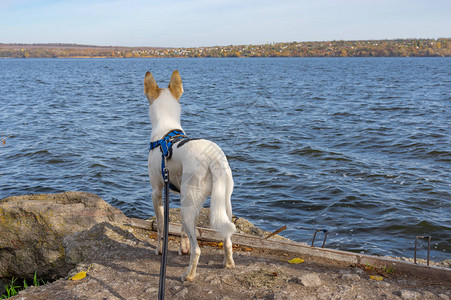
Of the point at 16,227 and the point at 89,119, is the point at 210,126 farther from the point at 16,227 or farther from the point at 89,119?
the point at 16,227

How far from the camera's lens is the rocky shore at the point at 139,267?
4695 mm

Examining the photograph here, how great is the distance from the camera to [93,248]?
6047 millimetres

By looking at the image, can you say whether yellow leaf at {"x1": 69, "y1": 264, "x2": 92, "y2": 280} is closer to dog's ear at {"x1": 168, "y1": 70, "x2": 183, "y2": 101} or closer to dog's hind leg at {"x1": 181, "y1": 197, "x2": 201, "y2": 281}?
dog's hind leg at {"x1": 181, "y1": 197, "x2": 201, "y2": 281}

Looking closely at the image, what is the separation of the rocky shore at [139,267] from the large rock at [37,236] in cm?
2

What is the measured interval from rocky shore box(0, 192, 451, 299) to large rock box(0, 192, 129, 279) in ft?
0.05

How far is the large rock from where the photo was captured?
630 centimetres

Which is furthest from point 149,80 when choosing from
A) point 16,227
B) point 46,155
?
point 46,155

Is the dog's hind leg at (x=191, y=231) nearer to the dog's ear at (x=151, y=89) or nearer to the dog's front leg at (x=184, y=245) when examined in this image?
the dog's front leg at (x=184, y=245)

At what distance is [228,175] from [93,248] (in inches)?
100

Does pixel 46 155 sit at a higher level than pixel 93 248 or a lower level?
lower

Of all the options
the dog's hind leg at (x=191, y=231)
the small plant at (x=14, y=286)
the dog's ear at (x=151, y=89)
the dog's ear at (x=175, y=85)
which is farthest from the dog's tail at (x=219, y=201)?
the small plant at (x=14, y=286)

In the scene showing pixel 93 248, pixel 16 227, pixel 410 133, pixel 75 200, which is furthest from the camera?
Answer: pixel 410 133

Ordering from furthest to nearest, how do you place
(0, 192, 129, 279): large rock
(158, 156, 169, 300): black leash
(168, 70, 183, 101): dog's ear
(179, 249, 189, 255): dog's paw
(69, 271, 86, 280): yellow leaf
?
(0, 192, 129, 279): large rock
(179, 249, 189, 255): dog's paw
(168, 70, 183, 101): dog's ear
(69, 271, 86, 280): yellow leaf
(158, 156, 169, 300): black leash

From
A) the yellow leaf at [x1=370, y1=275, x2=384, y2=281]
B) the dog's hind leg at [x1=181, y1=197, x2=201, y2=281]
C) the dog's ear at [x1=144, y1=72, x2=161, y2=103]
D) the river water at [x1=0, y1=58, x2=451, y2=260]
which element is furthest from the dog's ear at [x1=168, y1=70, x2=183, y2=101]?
the river water at [x1=0, y1=58, x2=451, y2=260]
